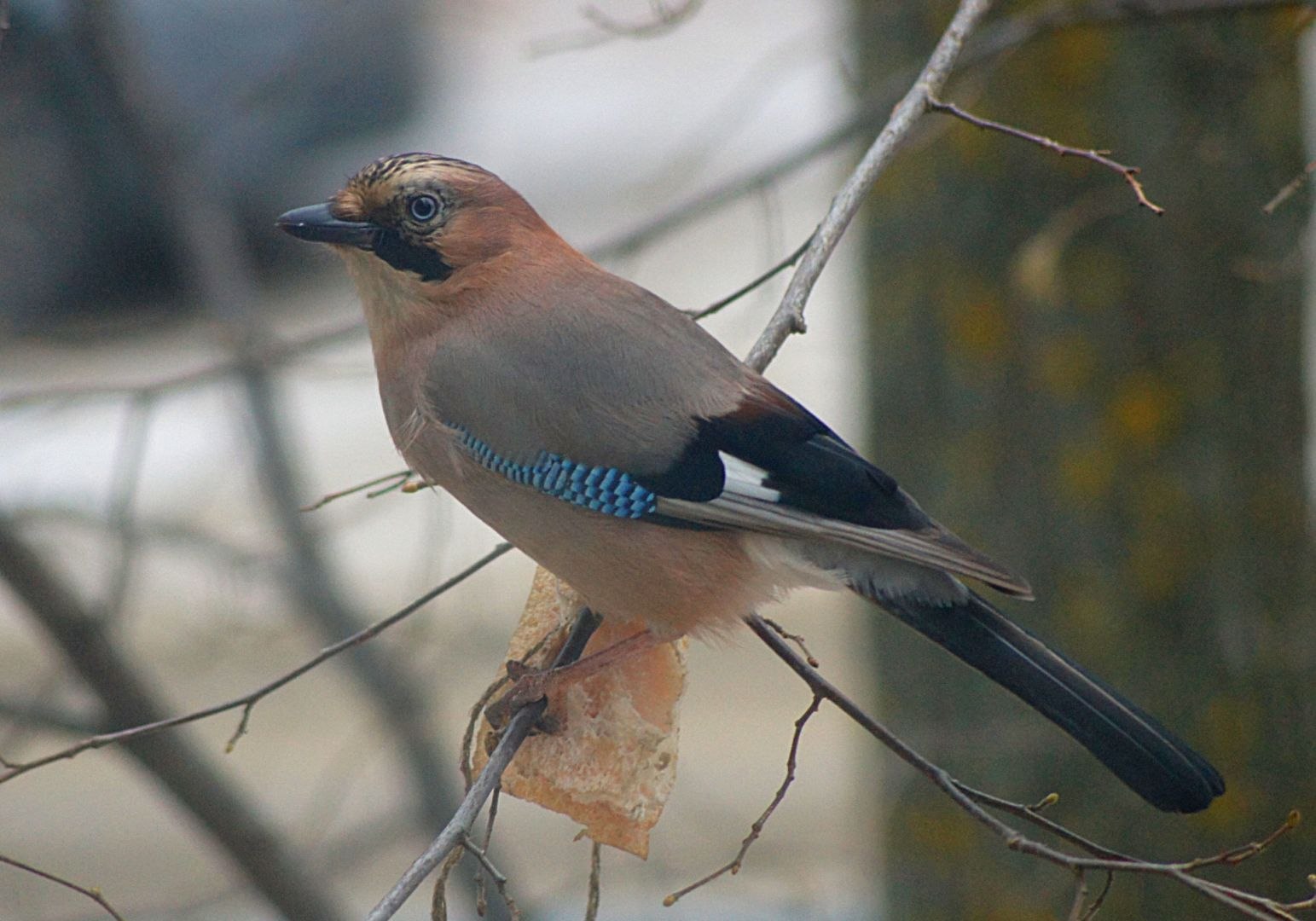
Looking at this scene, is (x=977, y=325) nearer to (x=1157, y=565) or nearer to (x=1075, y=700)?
(x=1157, y=565)

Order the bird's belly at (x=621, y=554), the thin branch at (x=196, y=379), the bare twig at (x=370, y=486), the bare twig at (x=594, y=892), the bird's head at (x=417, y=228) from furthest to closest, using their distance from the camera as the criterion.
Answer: the thin branch at (x=196, y=379)
the bird's head at (x=417, y=228)
the bird's belly at (x=621, y=554)
the bare twig at (x=370, y=486)
the bare twig at (x=594, y=892)

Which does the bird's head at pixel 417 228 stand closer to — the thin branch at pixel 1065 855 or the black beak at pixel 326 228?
the black beak at pixel 326 228

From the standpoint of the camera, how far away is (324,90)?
10812 mm

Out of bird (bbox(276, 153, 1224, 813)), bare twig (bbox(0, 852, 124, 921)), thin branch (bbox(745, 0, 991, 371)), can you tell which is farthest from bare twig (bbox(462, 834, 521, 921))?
thin branch (bbox(745, 0, 991, 371))

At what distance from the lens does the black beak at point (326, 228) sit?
2.74 metres

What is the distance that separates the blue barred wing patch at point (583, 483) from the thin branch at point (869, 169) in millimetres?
368

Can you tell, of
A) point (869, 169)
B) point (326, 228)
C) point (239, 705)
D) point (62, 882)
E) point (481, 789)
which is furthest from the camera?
point (326, 228)

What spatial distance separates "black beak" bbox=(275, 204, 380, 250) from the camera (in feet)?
9.00

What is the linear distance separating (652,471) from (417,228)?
62 cm

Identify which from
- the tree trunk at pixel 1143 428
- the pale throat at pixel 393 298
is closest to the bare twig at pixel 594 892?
the pale throat at pixel 393 298

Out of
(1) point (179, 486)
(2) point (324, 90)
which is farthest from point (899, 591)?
(2) point (324, 90)

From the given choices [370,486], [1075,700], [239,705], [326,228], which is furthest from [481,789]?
[326,228]

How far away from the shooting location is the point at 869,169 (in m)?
2.55

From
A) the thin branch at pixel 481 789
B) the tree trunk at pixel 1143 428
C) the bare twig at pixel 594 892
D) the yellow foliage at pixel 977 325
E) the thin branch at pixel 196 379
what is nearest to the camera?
the thin branch at pixel 481 789
